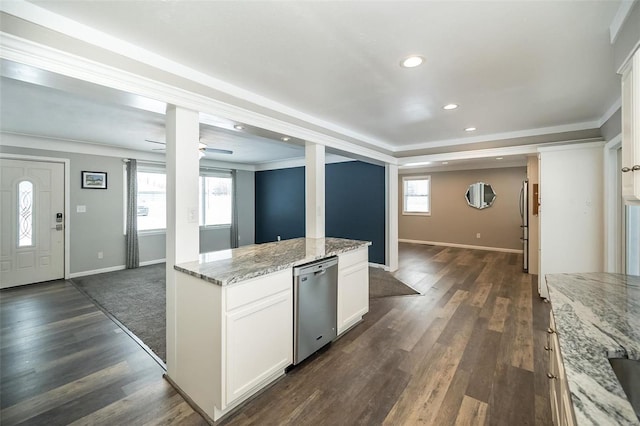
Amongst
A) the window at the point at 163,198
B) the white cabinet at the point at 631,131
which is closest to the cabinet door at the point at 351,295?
the white cabinet at the point at 631,131

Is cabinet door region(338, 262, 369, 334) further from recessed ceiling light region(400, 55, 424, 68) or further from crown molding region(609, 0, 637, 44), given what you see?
crown molding region(609, 0, 637, 44)

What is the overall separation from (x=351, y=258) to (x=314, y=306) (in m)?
0.76

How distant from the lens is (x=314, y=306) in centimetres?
247

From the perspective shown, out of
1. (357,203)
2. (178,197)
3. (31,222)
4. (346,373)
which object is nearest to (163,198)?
(31,222)

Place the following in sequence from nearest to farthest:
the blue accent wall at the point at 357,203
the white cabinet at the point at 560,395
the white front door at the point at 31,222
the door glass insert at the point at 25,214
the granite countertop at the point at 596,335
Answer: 1. the granite countertop at the point at 596,335
2. the white cabinet at the point at 560,395
3. the white front door at the point at 31,222
4. the door glass insert at the point at 25,214
5. the blue accent wall at the point at 357,203

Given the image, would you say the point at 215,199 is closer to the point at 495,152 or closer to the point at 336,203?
the point at 336,203

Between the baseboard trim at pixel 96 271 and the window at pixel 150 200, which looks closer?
the baseboard trim at pixel 96 271

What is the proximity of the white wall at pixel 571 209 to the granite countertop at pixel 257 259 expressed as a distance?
2.81 m

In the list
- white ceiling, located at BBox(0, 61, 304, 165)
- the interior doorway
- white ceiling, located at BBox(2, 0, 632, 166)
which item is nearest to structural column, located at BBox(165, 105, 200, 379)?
white ceiling, located at BBox(0, 61, 304, 165)

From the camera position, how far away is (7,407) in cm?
193

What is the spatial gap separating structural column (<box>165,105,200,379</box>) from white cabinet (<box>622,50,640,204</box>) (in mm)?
2634

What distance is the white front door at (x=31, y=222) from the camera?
174 inches

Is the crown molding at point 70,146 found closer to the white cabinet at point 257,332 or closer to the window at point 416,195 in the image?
the white cabinet at point 257,332

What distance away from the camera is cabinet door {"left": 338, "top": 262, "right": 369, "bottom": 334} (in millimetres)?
2887
